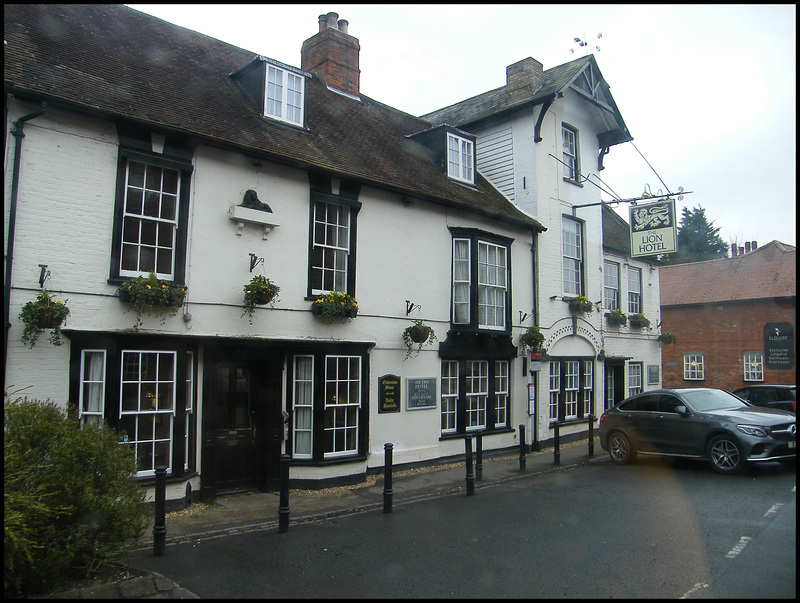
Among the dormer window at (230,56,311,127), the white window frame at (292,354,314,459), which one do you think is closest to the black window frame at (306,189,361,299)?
the white window frame at (292,354,314,459)

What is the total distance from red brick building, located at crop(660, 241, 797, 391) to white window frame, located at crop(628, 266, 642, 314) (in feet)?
33.7

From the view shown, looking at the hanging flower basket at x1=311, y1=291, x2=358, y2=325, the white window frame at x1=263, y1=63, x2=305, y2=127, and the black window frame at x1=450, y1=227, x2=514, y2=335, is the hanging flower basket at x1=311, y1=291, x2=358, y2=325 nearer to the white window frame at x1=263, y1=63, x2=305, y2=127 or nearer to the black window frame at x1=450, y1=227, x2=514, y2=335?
the black window frame at x1=450, y1=227, x2=514, y2=335

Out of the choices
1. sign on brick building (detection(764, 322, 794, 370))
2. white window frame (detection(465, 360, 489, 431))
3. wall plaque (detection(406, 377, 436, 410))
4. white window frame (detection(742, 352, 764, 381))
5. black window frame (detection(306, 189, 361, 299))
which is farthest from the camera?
white window frame (detection(742, 352, 764, 381))

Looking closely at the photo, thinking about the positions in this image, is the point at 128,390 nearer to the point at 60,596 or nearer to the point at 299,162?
the point at 60,596

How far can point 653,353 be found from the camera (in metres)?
21.8

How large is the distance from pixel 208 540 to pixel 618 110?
1728cm

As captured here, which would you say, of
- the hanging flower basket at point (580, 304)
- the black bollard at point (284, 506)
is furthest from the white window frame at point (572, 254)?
the black bollard at point (284, 506)

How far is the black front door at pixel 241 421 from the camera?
9773 mm

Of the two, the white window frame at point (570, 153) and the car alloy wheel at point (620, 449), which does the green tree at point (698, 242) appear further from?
the car alloy wheel at point (620, 449)

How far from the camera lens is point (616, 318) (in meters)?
19.3

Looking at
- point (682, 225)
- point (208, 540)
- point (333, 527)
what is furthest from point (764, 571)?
point (682, 225)

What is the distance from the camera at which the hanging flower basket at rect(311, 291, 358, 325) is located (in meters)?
10.8

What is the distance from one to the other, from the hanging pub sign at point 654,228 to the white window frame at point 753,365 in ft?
62.5

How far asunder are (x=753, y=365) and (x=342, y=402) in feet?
92.2
